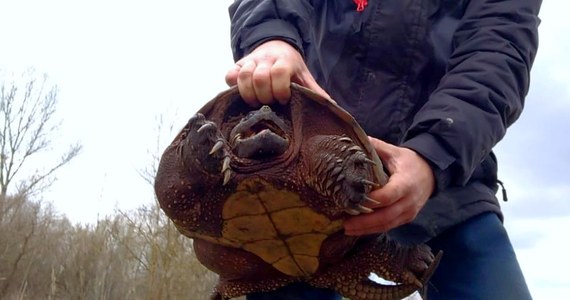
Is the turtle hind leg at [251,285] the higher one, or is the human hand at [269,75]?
the human hand at [269,75]

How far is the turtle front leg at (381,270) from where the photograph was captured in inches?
74.0

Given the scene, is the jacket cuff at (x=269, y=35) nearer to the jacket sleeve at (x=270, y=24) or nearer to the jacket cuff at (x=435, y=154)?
the jacket sleeve at (x=270, y=24)

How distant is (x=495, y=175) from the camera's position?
2.03 m

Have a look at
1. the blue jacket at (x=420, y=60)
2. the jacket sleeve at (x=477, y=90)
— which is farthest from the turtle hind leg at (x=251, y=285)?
the jacket sleeve at (x=477, y=90)

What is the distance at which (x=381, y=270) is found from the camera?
1906 mm

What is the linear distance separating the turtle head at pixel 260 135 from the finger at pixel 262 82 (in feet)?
0.09

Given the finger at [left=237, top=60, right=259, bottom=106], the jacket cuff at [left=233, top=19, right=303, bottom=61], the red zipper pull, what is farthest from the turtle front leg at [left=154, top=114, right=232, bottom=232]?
the red zipper pull

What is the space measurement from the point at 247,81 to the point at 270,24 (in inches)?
13.3

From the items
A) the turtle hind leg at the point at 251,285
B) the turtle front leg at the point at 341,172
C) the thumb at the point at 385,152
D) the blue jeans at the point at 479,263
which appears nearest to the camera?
Result: the turtle front leg at the point at 341,172

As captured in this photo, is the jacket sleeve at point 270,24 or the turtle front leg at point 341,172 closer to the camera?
the turtle front leg at point 341,172

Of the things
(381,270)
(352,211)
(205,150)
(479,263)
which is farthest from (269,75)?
(479,263)

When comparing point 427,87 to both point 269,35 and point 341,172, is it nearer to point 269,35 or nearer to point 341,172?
point 269,35

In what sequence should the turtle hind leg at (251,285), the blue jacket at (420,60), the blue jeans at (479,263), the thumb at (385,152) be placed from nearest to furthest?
1. the thumb at (385,152)
2. the blue jacket at (420,60)
3. the blue jeans at (479,263)
4. the turtle hind leg at (251,285)

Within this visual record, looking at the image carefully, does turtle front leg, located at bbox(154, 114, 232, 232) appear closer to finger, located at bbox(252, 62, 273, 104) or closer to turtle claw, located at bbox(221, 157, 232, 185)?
turtle claw, located at bbox(221, 157, 232, 185)
